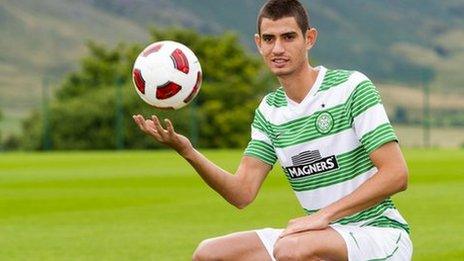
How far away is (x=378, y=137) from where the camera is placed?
7.66 metres

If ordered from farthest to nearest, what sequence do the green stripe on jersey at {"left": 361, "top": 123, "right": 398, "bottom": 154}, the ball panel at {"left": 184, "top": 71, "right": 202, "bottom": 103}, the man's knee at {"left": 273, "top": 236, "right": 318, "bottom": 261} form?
the ball panel at {"left": 184, "top": 71, "right": 202, "bottom": 103}
the green stripe on jersey at {"left": 361, "top": 123, "right": 398, "bottom": 154}
the man's knee at {"left": 273, "top": 236, "right": 318, "bottom": 261}

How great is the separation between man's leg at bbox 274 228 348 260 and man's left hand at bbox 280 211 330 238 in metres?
0.03

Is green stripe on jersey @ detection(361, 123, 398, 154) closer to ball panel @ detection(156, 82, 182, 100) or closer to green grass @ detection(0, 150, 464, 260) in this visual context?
ball panel @ detection(156, 82, 182, 100)

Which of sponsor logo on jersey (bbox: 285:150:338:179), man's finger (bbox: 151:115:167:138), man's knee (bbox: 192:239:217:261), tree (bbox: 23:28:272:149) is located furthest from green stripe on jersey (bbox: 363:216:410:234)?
tree (bbox: 23:28:272:149)

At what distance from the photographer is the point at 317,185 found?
800 centimetres

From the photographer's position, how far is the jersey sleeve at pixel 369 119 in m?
7.67

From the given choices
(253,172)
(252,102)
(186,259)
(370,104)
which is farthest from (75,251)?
(252,102)

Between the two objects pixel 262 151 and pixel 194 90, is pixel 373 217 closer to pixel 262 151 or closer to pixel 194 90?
pixel 262 151

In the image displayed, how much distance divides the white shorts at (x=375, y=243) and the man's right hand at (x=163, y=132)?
1.03 meters

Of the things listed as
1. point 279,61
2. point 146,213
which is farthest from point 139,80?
point 146,213

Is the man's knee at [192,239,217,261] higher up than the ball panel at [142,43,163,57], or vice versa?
the ball panel at [142,43,163,57]

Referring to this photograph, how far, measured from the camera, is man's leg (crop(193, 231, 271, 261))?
806 cm

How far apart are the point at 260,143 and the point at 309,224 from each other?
920 mm

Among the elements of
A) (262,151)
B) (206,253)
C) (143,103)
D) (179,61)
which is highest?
(179,61)
